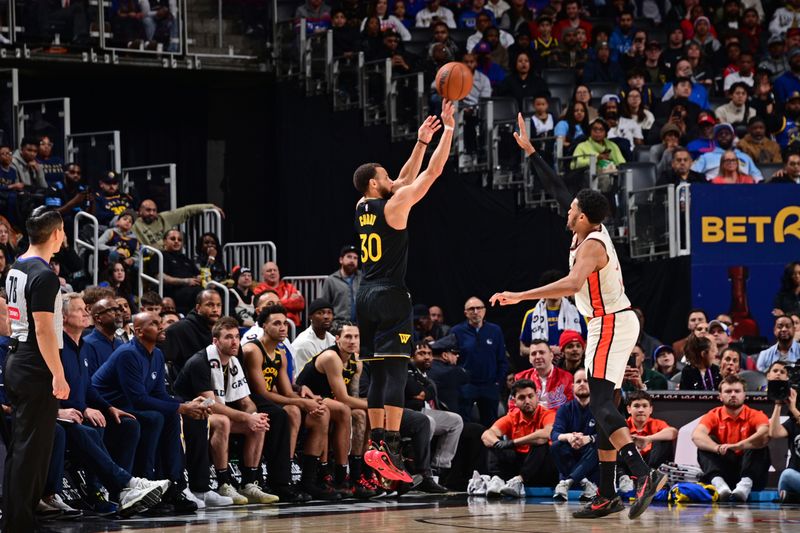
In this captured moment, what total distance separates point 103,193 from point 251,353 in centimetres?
603

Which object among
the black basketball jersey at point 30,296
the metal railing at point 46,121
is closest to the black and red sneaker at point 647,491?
the black basketball jersey at point 30,296

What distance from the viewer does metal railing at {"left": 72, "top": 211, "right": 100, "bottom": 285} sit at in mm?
15805

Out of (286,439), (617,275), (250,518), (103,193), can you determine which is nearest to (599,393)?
(617,275)

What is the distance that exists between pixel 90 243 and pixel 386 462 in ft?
25.3

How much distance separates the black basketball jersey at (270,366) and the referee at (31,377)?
399 cm

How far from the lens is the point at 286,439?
1215 centimetres

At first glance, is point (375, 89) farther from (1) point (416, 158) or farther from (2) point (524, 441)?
(1) point (416, 158)

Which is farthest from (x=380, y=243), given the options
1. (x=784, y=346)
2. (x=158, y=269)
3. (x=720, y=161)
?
(x=720, y=161)

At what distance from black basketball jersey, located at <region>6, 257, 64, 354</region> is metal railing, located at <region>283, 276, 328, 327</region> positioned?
9.68 meters

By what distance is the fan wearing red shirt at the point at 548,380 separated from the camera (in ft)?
44.8

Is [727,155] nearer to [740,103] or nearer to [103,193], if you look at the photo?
[740,103]

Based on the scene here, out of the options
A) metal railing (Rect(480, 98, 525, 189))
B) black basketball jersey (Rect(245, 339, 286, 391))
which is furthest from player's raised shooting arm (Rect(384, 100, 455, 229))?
metal railing (Rect(480, 98, 525, 189))

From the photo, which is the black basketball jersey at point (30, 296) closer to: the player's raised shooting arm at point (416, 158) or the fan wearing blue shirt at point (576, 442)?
the player's raised shooting arm at point (416, 158)

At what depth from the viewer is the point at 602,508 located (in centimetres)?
962
